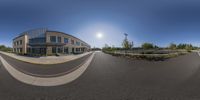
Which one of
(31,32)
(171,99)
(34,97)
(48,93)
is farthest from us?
(31,32)

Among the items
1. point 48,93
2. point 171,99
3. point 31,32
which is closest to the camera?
point 171,99

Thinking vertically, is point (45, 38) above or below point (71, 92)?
above

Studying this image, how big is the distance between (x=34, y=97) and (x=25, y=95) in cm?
43

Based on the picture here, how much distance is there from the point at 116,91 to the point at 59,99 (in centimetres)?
198

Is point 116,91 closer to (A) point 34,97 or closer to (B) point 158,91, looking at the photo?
(B) point 158,91

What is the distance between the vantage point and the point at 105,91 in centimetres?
462

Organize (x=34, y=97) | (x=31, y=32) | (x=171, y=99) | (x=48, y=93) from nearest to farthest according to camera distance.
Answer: (x=171, y=99) → (x=34, y=97) → (x=48, y=93) → (x=31, y=32)

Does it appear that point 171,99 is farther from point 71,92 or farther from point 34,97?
point 34,97

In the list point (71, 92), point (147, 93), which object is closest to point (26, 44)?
point (71, 92)

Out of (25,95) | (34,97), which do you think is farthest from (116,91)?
(25,95)

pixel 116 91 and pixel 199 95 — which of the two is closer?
pixel 199 95

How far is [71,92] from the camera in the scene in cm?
455

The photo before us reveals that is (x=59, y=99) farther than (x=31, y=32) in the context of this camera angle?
No

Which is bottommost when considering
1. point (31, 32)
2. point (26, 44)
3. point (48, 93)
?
point (48, 93)
